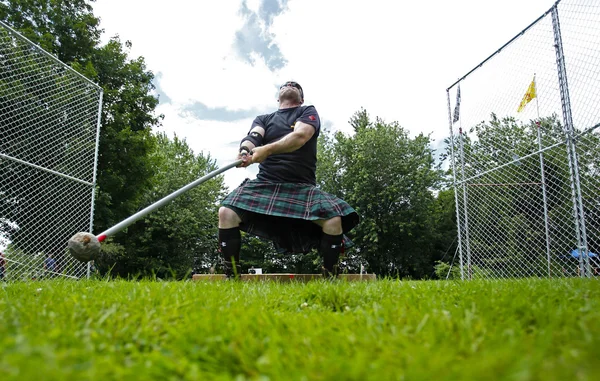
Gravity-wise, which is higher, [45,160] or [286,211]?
[45,160]

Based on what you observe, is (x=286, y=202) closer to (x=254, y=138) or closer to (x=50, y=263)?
(x=254, y=138)

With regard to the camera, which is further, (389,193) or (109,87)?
(389,193)

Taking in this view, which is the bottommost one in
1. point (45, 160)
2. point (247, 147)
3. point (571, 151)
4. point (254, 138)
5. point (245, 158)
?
point (245, 158)

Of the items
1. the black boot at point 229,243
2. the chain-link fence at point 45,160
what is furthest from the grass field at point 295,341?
the chain-link fence at point 45,160

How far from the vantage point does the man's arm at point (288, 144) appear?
3.81m

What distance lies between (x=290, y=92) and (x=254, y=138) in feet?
2.36

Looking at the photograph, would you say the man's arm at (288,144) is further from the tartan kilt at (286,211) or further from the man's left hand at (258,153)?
the tartan kilt at (286,211)

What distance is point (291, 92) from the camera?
15.0 ft

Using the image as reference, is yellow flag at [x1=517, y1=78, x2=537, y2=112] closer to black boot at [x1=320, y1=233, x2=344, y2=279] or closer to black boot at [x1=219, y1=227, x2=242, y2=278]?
black boot at [x1=320, y1=233, x2=344, y2=279]

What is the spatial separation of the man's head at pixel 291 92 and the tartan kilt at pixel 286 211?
104 centimetres

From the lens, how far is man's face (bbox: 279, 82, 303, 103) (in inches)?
180

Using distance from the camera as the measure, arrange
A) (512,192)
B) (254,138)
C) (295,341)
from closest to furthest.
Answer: (295,341) < (254,138) < (512,192)

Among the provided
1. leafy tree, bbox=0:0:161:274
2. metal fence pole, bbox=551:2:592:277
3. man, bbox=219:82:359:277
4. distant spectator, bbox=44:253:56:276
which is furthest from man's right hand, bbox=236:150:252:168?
leafy tree, bbox=0:0:161:274

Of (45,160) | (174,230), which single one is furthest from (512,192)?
(174,230)
